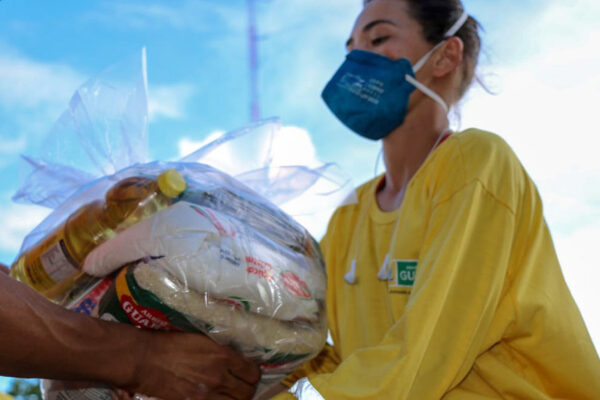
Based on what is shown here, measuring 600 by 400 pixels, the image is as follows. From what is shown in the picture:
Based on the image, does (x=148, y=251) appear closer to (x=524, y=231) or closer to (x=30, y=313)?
(x=30, y=313)

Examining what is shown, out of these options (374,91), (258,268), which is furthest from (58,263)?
(374,91)

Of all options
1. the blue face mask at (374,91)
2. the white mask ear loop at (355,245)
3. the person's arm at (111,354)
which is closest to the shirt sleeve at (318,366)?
the white mask ear loop at (355,245)

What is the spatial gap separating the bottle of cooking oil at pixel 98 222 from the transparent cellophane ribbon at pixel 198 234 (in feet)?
0.04

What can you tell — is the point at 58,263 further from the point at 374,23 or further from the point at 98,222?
the point at 374,23

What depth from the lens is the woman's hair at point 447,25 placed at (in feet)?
7.56

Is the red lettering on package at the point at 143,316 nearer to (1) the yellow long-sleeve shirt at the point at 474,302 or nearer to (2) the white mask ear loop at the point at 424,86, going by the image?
(1) the yellow long-sleeve shirt at the point at 474,302

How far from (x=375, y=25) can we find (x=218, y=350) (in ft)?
4.59

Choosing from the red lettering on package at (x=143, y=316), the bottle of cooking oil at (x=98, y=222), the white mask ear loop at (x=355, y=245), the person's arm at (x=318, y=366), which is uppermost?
the bottle of cooking oil at (x=98, y=222)

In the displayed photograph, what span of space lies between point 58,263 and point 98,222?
128mm

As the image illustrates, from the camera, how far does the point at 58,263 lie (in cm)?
142

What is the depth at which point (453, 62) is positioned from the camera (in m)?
2.31

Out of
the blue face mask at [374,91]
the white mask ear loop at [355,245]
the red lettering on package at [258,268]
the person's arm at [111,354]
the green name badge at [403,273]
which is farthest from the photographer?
the blue face mask at [374,91]

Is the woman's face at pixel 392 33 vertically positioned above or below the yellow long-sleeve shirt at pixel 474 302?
above

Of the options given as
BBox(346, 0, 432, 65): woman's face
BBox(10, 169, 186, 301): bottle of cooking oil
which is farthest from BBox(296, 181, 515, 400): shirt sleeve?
BBox(346, 0, 432, 65): woman's face
